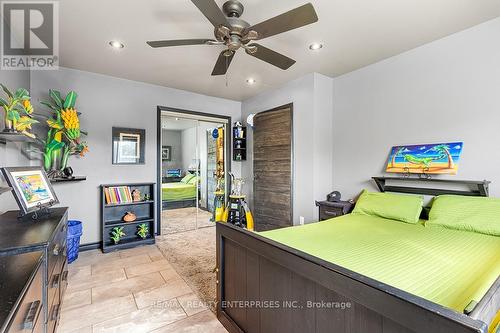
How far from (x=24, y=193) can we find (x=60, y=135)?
62.2 inches

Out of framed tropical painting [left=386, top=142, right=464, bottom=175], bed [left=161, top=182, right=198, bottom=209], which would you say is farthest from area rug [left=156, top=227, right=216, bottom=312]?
framed tropical painting [left=386, top=142, right=464, bottom=175]

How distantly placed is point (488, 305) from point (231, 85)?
4.02 meters

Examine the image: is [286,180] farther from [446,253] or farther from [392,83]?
[446,253]

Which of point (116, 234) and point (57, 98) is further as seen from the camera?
point (116, 234)

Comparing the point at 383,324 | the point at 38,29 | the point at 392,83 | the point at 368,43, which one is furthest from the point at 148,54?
the point at 383,324

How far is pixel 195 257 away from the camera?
10.8ft

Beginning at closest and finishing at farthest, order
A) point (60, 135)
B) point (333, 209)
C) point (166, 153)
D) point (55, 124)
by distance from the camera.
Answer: point (55, 124) → point (60, 135) → point (333, 209) → point (166, 153)

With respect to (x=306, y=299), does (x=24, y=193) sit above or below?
above

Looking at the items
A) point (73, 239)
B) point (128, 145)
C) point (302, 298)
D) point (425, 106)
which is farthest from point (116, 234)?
point (425, 106)

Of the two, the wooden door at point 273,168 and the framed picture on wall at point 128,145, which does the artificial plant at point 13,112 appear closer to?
the framed picture on wall at point 128,145

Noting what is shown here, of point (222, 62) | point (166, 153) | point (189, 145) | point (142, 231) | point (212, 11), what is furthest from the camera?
point (189, 145)

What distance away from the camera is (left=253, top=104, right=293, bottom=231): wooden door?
3988 millimetres

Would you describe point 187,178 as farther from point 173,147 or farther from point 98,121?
point 98,121

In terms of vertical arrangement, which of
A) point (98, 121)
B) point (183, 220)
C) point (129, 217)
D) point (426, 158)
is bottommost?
point (183, 220)
